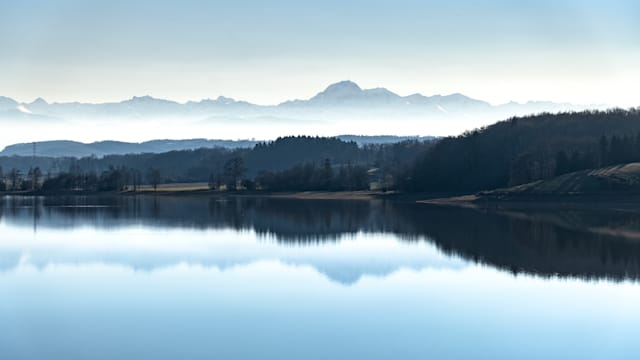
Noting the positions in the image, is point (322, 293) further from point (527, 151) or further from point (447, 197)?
point (527, 151)

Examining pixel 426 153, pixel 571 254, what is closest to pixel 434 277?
pixel 571 254

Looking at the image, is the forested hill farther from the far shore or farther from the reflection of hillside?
the reflection of hillside

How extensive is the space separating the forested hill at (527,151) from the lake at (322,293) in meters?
49.4

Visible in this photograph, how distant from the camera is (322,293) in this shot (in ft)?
118

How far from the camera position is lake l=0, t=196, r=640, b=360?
26.2 meters

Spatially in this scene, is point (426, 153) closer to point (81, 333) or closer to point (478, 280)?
point (478, 280)

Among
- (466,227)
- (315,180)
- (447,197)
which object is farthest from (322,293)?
(315,180)

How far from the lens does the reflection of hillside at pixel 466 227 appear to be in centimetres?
4659

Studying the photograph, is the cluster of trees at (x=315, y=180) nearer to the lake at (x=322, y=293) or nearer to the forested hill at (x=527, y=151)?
the forested hill at (x=527, y=151)

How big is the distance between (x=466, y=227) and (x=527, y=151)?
62485 mm

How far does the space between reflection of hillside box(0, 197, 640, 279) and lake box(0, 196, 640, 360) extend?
1.12 feet

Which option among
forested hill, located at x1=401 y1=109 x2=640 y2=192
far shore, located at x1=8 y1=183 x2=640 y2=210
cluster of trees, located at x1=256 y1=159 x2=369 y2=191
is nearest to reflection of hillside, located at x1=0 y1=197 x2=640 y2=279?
far shore, located at x1=8 y1=183 x2=640 y2=210

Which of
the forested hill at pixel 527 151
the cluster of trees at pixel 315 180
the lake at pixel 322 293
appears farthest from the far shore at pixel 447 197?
the lake at pixel 322 293

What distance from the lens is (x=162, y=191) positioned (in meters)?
162
